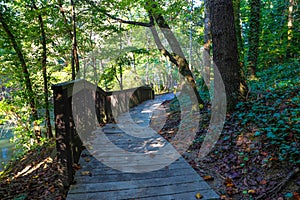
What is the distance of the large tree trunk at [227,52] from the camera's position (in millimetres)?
4719

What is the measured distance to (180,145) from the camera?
4684 millimetres

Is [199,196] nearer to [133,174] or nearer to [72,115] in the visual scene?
[133,174]

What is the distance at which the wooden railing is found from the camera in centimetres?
277

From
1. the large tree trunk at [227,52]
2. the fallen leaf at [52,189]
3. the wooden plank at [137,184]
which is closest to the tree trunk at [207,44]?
the large tree trunk at [227,52]

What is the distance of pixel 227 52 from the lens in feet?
15.5

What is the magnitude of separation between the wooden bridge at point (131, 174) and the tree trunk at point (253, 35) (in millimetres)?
7116

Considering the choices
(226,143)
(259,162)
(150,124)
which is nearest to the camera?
(259,162)

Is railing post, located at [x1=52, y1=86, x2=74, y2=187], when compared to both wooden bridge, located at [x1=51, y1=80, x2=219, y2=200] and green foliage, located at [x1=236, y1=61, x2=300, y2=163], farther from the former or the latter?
green foliage, located at [x1=236, y1=61, x2=300, y2=163]

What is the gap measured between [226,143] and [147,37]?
84.4 ft

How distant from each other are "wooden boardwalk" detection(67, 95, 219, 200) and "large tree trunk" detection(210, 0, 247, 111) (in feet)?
5.91

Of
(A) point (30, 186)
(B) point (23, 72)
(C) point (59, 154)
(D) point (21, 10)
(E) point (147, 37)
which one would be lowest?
(A) point (30, 186)

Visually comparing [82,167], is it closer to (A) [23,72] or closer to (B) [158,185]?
(B) [158,185]

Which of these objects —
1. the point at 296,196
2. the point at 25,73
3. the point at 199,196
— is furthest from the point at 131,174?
the point at 25,73

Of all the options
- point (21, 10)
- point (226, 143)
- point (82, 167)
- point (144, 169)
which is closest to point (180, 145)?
point (226, 143)
